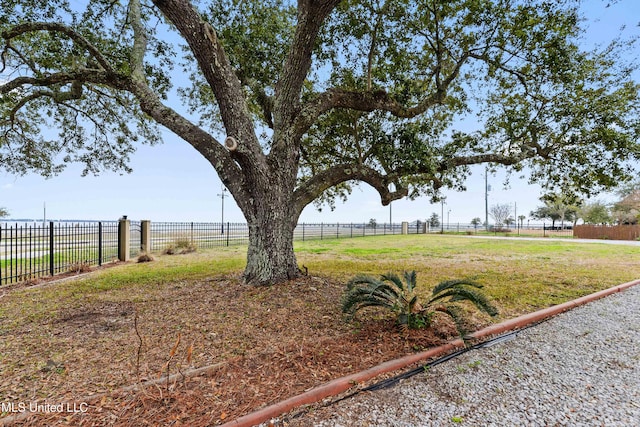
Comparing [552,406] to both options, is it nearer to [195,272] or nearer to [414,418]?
[414,418]

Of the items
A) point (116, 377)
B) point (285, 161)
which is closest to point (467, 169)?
point (285, 161)

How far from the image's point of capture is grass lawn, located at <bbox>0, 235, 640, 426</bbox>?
213 cm

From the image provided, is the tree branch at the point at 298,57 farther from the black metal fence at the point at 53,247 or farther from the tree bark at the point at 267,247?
the black metal fence at the point at 53,247

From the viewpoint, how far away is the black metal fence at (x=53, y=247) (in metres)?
6.96

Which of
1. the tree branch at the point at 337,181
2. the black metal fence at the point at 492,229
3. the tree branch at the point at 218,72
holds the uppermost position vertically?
the tree branch at the point at 218,72

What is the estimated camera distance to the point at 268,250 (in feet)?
16.7

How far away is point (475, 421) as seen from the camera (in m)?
2.03

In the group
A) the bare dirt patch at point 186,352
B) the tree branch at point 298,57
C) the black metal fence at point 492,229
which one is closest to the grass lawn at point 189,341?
the bare dirt patch at point 186,352

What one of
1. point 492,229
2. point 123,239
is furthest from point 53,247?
point 492,229

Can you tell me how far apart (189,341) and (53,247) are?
727 cm

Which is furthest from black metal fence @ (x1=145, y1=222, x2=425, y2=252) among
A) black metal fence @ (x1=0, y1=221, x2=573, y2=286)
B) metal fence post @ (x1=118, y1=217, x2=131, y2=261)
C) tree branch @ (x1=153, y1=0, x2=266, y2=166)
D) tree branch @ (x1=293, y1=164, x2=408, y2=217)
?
tree branch @ (x1=153, y1=0, x2=266, y2=166)

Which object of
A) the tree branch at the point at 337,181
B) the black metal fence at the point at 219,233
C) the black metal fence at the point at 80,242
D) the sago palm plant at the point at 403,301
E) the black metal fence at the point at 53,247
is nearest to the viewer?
the sago palm plant at the point at 403,301

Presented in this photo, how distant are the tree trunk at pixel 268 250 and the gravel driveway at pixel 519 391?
300cm

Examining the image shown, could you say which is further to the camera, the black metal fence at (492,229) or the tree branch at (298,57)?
the black metal fence at (492,229)
